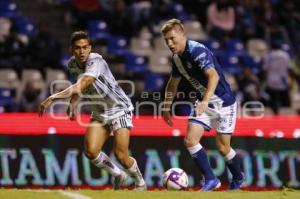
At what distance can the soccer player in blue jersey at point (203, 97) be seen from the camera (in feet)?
34.3

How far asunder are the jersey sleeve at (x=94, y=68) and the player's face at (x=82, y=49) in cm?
9

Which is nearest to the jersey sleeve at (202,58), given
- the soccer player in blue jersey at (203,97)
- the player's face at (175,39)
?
the soccer player in blue jersey at (203,97)

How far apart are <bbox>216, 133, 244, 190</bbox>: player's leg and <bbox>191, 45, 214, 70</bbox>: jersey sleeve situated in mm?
968

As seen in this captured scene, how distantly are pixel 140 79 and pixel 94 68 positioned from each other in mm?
7374

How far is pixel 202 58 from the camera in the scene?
10492mm

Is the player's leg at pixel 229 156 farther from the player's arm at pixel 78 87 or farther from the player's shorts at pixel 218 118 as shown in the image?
the player's arm at pixel 78 87

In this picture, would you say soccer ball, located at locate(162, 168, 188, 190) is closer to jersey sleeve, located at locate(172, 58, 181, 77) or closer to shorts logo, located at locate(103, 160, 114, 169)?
shorts logo, located at locate(103, 160, 114, 169)

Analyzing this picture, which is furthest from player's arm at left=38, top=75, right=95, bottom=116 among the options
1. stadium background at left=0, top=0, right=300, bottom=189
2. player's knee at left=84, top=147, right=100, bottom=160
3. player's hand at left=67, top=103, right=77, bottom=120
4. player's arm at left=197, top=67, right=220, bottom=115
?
stadium background at left=0, top=0, right=300, bottom=189

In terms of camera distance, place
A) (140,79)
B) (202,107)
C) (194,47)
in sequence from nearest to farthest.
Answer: (202,107), (194,47), (140,79)

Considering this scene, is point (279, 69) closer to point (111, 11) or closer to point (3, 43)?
point (111, 11)

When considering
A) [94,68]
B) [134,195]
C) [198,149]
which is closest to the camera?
[134,195]

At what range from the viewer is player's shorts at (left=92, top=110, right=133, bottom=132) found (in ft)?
35.7

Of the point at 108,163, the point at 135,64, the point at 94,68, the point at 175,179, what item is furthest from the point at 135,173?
the point at 135,64

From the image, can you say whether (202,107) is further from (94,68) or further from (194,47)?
(94,68)
